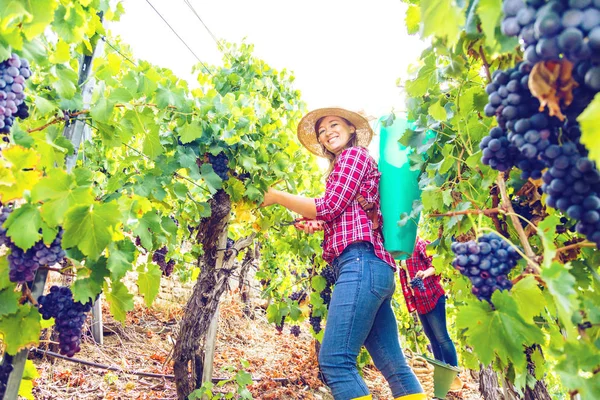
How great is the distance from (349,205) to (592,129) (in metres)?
1.66

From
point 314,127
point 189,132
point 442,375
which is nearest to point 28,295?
point 189,132

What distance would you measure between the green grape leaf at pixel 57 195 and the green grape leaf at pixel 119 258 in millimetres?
223

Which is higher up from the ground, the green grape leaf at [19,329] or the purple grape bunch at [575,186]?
the purple grape bunch at [575,186]

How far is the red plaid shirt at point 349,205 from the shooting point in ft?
6.84

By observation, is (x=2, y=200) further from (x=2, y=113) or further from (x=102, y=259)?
(x=102, y=259)

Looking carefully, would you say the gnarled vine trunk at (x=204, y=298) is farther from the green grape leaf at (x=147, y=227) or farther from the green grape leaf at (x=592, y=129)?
the green grape leaf at (x=592, y=129)

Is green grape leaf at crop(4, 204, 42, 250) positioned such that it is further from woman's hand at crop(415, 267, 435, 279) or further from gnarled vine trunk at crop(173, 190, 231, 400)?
woman's hand at crop(415, 267, 435, 279)

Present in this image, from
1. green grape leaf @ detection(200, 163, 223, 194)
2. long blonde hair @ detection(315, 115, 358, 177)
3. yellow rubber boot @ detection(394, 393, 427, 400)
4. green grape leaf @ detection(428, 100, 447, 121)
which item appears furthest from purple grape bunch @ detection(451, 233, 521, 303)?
long blonde hair @ detection(315, 115, 358, 177)

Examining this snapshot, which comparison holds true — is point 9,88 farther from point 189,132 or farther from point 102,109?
point 189,132

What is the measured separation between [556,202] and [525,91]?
0.21m

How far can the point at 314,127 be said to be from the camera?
2.75 meters

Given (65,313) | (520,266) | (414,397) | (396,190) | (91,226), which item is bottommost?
(414,397)

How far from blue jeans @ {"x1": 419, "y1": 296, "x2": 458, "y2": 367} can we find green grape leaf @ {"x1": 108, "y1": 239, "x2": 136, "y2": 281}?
2.83 m

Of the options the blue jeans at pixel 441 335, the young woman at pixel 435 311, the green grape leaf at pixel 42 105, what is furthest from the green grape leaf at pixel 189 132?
the blue jeans at pixel 441 335
